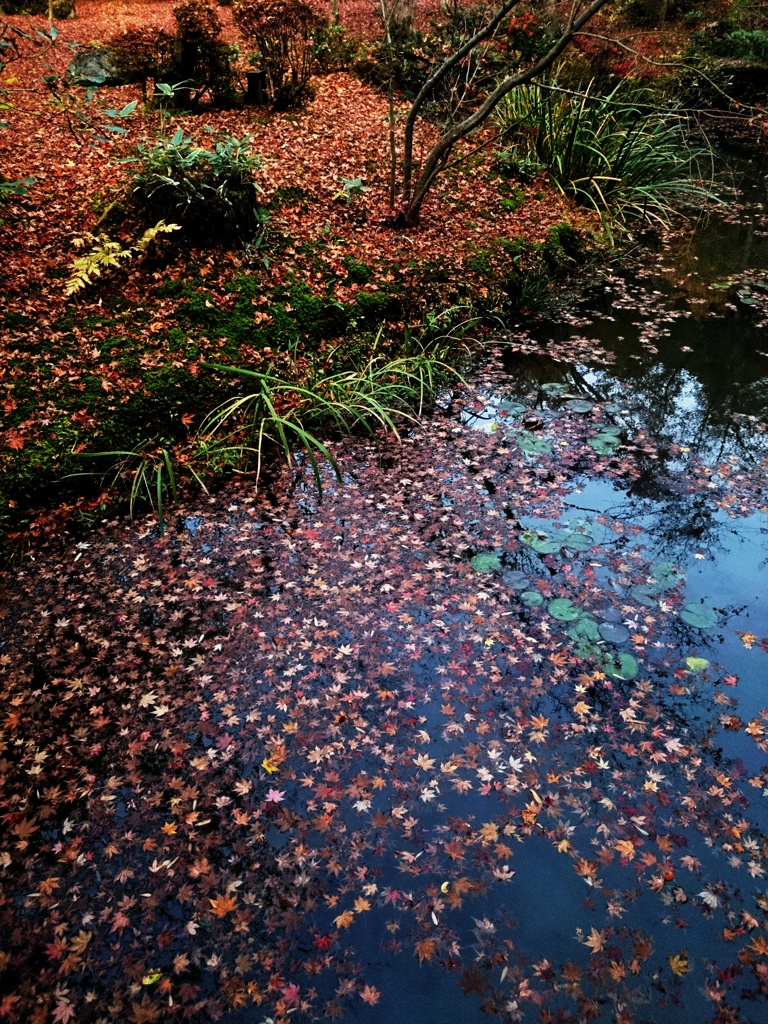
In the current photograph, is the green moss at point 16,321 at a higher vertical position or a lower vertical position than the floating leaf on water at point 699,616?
higher

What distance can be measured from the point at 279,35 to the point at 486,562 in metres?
7.09

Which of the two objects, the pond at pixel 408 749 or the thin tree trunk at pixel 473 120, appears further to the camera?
the thin tree trunk at pixel 473 120

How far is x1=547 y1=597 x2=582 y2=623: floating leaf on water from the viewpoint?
11.0 ft

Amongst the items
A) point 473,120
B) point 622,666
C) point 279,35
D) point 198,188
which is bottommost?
point 622,666

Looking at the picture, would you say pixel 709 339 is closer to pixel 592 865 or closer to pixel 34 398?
pixel 592 865

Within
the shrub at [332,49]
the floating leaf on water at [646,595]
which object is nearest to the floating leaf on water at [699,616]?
the floating leaf on water at [646,595]

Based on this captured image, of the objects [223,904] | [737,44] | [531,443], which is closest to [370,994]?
[223,904]

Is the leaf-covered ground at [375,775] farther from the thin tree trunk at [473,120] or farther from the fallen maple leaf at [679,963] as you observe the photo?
the thin tree trunk at [473,120]

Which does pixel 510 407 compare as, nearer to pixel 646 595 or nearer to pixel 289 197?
pixel 646 595

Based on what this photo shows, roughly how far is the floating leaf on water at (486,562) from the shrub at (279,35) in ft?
22.6

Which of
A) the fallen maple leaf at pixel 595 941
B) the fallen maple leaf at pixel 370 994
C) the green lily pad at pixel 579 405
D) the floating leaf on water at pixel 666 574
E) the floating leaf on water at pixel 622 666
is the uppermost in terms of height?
the green lily pad at pixel 579 405

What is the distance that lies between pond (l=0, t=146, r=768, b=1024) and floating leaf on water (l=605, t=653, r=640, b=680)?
0.03ft

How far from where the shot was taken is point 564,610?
3.40 meters

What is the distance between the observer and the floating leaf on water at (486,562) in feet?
12.2
